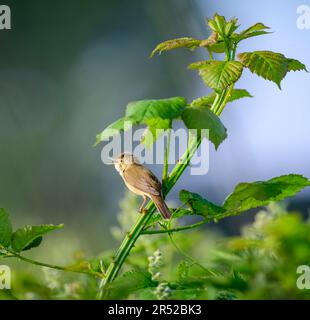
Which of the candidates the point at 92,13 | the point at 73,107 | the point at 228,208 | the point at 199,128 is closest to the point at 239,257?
the point at 228,208

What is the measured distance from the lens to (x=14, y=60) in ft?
30.1

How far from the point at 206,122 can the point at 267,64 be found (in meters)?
0.22

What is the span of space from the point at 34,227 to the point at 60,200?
5.42 metres

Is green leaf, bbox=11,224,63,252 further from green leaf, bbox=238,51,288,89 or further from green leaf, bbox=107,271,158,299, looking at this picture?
green leaf, bbox=238,51,288,89

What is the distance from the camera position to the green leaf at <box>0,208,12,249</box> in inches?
56.7

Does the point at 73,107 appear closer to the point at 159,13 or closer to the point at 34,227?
the point at 159,13

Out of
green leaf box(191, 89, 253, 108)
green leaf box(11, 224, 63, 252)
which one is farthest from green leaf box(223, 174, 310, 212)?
green leaf box(11, 224, 63, 252)

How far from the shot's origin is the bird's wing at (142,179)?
156 centimetres
